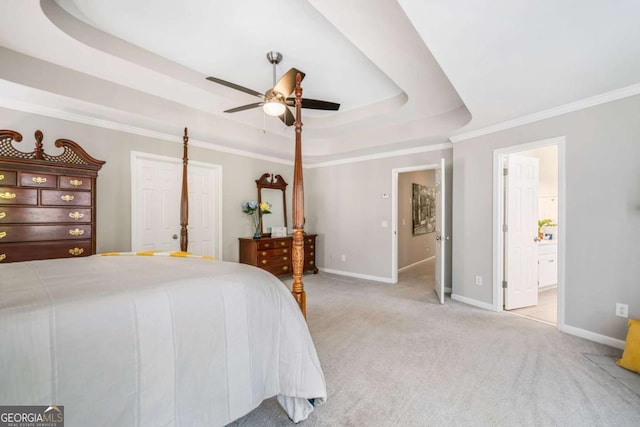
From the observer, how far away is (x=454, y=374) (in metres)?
2.09

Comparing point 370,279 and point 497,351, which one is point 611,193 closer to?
point 497,351

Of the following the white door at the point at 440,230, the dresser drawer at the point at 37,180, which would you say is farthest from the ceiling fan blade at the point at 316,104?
the dresser drawer at the point at 37,180

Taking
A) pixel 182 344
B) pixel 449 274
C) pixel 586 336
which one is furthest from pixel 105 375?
pixel 449 274

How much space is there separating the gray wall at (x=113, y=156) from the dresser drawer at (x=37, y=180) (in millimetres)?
379

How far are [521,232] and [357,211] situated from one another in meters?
Result: 2.63

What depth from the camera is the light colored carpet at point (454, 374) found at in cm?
166

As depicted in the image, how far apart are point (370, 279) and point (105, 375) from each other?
4496 mm

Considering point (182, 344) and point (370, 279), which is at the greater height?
point (182, 344)

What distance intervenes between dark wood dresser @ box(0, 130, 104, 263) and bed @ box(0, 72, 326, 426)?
132 cm

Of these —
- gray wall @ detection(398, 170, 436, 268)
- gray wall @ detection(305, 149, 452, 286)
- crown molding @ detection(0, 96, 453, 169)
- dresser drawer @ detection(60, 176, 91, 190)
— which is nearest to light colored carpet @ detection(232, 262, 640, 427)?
gray wall @ detection(305, 149, 452, 286)

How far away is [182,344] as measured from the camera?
1.25 meters

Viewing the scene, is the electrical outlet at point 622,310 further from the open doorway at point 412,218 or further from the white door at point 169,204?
the white door at point 169,204

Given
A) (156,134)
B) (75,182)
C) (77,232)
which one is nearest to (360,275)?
(156,134)

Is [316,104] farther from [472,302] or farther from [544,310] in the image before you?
[544,310]
